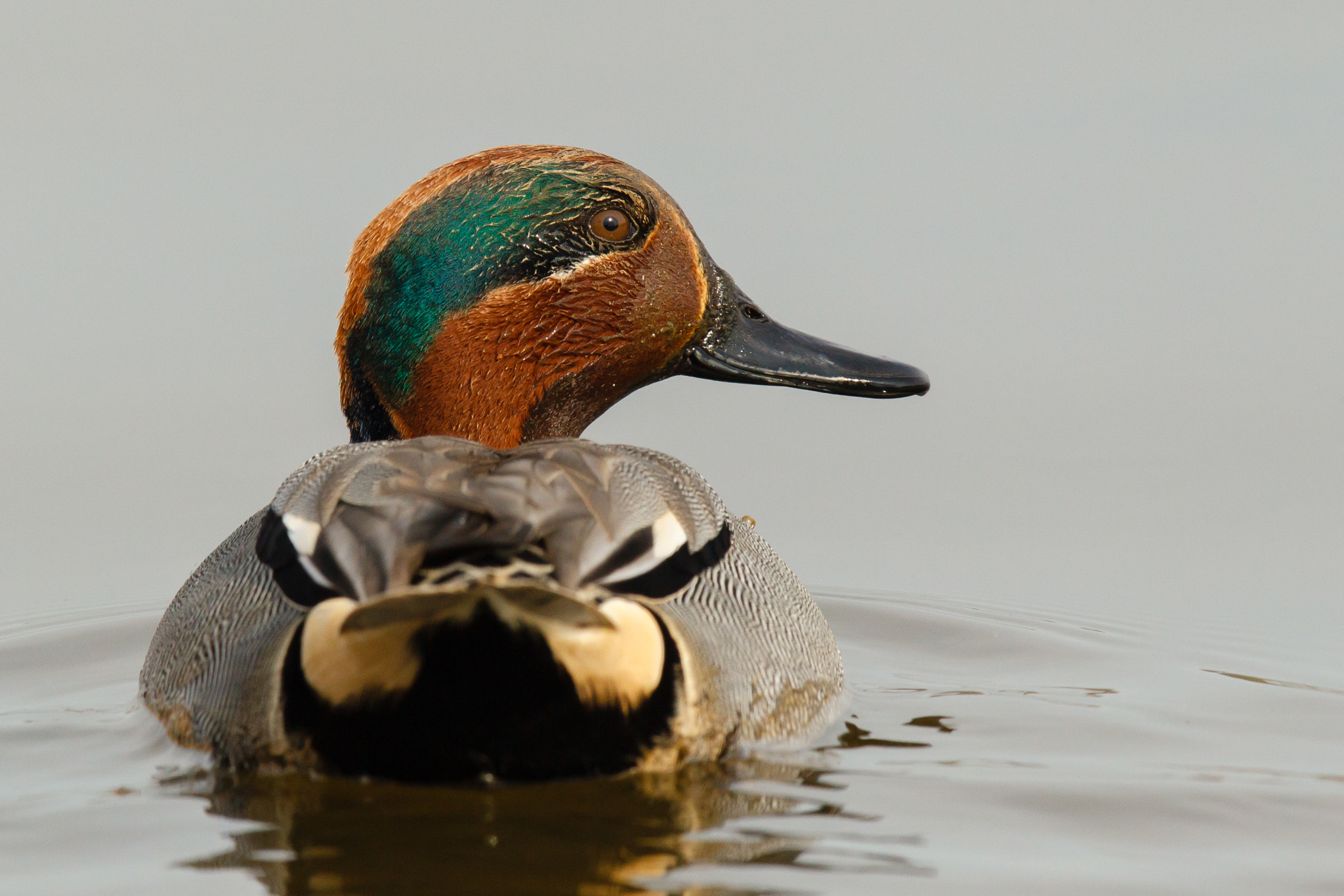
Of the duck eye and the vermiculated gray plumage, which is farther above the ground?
the duck eye

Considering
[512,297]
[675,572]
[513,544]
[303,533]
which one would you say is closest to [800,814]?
[675,572]

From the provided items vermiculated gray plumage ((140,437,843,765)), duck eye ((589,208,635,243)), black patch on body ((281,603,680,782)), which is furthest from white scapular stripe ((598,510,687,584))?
duck eye ((589,208,635,243))

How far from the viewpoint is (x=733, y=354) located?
5.83 metres

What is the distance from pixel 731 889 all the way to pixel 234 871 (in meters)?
1.03

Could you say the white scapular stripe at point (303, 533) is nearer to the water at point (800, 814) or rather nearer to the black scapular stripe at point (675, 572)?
the water at point (800, 814)

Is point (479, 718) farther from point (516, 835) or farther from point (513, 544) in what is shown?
point (513, 544)

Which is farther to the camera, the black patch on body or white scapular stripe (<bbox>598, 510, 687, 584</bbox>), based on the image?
white scapular stripe (<bbox>598, 510, 687, 584</bbox>)

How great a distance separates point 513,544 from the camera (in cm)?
323

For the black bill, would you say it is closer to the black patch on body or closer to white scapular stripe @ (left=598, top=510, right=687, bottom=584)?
white scapular stripe @ (left=598, top=510, right=687, bottom=584)

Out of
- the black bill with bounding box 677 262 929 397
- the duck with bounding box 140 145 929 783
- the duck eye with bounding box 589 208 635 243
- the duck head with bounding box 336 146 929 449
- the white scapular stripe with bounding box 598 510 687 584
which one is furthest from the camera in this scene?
the black bill with bounding box 677 262 929 397

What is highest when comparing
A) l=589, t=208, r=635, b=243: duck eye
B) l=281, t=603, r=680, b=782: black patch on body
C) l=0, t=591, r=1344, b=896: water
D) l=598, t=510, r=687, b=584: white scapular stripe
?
l=589, t=208, r=635, b=243: duck eye

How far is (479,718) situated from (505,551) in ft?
1.57

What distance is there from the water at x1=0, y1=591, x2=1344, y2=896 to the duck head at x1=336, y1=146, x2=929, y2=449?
1.35 m

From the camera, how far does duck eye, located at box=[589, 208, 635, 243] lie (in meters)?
5.39
